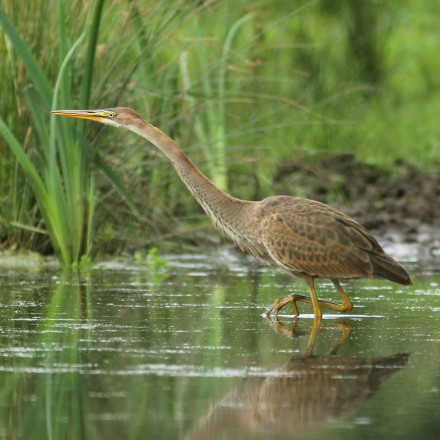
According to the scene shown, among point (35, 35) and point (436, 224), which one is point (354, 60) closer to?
point (436, 224)

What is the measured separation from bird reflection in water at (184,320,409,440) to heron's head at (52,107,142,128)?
2866 mm

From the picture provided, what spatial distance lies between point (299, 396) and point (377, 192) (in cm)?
1028

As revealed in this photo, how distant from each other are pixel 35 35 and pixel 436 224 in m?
5.72

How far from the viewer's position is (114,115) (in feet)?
29.4

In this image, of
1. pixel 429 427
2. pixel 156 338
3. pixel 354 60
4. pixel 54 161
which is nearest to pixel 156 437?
pixel 429 427

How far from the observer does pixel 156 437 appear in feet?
15.0

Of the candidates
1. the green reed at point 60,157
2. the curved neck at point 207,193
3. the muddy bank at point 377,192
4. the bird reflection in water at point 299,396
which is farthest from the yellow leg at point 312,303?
the muddy bank at point 377,192

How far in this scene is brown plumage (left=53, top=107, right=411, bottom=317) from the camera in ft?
26.9

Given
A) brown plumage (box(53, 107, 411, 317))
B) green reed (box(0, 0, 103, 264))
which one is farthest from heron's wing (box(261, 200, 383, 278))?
green reed (box(0, 0, 103, 264))

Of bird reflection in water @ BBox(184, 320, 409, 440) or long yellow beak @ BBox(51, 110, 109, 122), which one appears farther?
long yellow beak @ BBox(51, 110, 109, 122)

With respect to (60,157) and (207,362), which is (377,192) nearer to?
(60,157)

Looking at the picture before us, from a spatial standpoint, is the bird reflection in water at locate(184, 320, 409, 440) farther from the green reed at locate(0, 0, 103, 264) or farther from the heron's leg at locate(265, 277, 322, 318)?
the green reed at locate(0, 0, 103, 264)

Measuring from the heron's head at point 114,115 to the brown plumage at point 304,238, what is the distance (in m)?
0.61

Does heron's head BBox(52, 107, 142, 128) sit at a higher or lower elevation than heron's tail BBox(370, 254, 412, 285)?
higher
